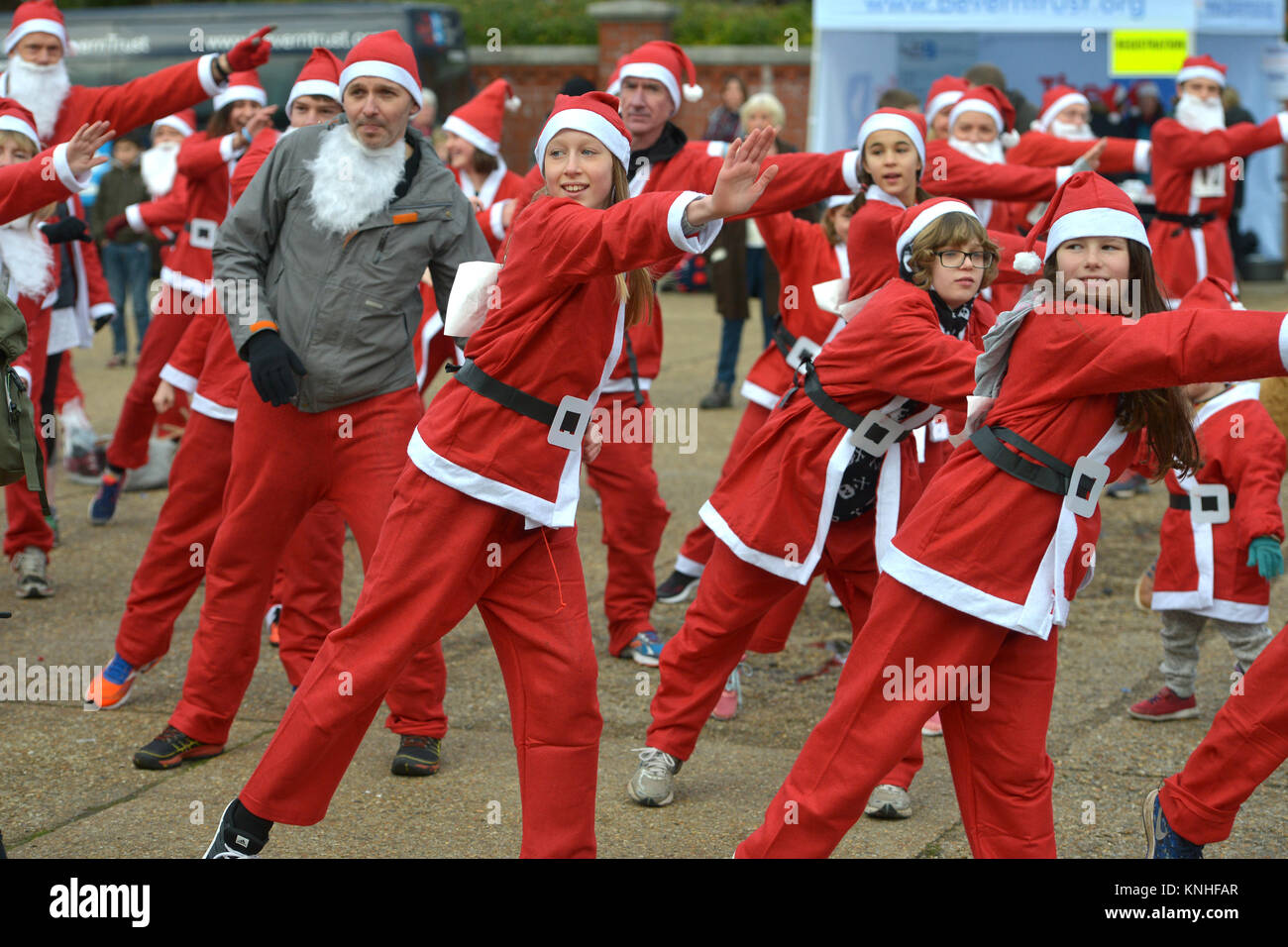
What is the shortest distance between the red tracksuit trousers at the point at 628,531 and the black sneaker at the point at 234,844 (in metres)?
2.46

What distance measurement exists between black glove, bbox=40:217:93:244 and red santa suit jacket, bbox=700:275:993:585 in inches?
136

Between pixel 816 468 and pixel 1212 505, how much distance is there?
1644 mm

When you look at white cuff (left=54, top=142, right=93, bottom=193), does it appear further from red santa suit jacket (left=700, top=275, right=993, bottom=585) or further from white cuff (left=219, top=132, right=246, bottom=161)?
red santa suit jacket (left=700, top=275, right=993, bottom=585)

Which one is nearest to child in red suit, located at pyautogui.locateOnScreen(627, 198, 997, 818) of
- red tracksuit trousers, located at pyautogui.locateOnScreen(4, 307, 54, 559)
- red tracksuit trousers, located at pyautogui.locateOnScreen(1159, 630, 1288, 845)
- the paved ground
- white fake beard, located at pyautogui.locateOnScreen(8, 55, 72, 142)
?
the paved ground

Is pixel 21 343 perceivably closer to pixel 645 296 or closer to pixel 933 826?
pixel 645 296

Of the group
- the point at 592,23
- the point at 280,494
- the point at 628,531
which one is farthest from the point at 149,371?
the point at 592,23

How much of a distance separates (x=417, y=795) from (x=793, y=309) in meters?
2.51

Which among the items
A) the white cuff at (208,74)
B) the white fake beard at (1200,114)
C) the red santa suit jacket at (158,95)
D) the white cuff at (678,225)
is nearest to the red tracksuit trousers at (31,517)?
the red santa suit jacket at (158,95)

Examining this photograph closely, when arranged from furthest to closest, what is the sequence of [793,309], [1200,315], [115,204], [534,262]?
[115,204], [793,309], [534,262], [1200,315]

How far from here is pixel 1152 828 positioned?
4.04 meters

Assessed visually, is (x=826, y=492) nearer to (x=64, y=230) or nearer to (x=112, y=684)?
(x=112, y=684)

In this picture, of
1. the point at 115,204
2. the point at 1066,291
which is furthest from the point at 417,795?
the point at 115,204

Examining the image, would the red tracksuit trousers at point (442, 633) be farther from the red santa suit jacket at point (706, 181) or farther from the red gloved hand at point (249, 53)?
the red gloved hand at point (249, 53)

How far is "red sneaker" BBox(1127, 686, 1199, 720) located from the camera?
5387 mm
